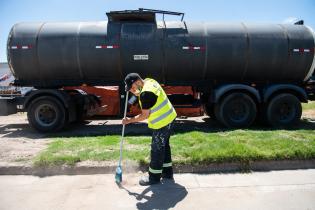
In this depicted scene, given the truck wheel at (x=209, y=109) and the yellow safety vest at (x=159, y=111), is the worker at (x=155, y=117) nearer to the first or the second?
the yellow safety vest at (x=159, y=111)

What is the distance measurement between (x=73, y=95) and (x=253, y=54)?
529 cm

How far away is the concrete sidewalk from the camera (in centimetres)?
444

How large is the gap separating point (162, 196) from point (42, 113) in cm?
585

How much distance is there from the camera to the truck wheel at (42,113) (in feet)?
30.6

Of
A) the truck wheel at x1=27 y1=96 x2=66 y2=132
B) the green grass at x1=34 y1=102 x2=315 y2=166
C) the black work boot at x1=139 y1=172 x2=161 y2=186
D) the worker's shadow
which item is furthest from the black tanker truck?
the worker's shadow

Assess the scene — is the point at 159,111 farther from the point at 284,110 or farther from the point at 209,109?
the point at 284,110

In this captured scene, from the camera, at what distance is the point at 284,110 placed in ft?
32.8

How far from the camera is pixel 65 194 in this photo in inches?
190

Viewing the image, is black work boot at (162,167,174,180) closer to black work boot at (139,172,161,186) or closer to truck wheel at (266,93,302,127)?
black work boot at (139,172,161,186)

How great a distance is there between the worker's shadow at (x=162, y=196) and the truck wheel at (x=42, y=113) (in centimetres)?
488

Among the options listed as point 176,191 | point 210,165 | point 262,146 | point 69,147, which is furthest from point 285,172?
point 69,147

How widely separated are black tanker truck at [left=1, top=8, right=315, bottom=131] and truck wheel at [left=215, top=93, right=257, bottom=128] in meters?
0.03

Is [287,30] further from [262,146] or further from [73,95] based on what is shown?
[73,95]

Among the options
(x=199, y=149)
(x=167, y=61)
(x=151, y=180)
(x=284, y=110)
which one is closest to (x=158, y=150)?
(x=151, y=180)
